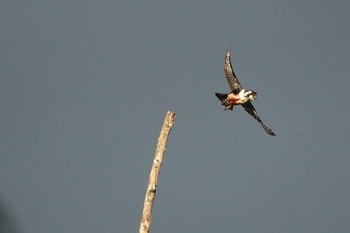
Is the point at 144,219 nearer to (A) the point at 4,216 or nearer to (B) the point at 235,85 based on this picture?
(B) the point at 235,85

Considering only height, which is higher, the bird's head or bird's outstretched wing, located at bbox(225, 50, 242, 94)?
bird's outstretched wing, located at bbox(225, 50, 242, 94)

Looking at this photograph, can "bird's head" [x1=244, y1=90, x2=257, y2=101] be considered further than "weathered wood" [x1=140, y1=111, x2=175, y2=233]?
Yes

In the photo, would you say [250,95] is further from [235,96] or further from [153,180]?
[153,180]

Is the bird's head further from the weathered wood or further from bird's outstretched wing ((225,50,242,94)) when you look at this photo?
the weathered wood

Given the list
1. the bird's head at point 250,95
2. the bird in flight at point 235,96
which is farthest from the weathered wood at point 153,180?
the bird's head at point 250,95

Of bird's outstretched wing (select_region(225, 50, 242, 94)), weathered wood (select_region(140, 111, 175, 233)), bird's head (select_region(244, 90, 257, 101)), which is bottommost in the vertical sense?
weathered wood (select_region(140, 111, 175, 233))

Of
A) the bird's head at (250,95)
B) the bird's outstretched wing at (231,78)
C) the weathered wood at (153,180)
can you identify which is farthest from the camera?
the bird's outstretched wing at (231,78)

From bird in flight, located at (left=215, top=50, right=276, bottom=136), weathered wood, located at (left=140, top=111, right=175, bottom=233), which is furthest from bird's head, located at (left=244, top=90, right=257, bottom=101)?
weathered wood, located at (left=140, top=111, right=175, bottom=233)

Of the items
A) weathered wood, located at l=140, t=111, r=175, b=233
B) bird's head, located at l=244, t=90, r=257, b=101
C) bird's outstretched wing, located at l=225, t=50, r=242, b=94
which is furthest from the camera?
bird's outstretched wing, located at l=225, t=50, r=242, b=94

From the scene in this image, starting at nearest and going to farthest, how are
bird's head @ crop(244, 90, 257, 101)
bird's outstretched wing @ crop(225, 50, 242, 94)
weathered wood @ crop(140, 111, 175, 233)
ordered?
1. weathered wood @ crop(140, 111, 175, 233)
2. bird's head @ crop(244, 90, 257, 101)
3. bird's outstretched wing @ crop(225, 50, 242, 94)

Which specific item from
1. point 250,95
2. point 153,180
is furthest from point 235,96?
point 153,180

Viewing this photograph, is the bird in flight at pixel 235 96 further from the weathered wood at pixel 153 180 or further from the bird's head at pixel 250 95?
the weathered wood at pixel 153 180

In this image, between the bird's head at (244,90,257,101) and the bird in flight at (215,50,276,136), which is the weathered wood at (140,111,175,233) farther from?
the bird's head at (244,90,257,101)

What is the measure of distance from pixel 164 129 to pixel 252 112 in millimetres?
1079
